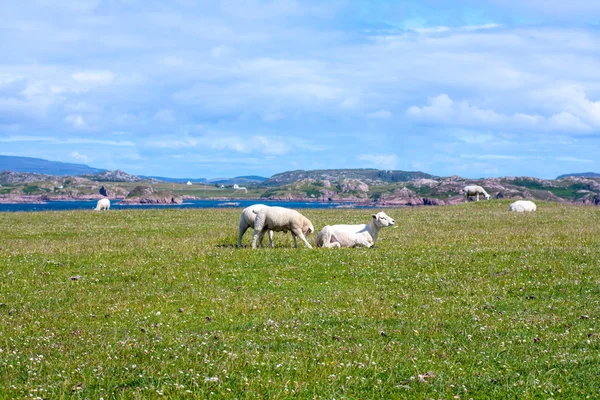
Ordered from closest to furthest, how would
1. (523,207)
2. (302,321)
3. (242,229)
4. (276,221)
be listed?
(302,321) < (276,221) < (242,229) < (523,207)

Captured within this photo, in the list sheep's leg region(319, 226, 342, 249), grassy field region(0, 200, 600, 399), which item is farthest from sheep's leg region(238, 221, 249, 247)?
sheep's leg region(319, 226, 342, 249)

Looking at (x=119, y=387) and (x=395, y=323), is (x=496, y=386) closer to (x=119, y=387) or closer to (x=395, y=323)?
(x=395, y=323)

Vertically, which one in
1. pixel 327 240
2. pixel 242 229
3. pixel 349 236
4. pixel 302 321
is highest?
pixel 242 229

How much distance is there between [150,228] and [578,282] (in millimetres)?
27289

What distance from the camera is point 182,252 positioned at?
24.4m

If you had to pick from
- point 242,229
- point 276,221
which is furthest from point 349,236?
point 242,229

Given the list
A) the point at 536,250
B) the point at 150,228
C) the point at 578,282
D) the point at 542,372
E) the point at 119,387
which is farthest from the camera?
the point at 150,228

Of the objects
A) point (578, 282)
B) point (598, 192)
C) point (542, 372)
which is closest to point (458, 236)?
point (578, 282)

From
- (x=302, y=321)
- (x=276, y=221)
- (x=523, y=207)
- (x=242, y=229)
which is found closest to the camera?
(x=302, y=321)

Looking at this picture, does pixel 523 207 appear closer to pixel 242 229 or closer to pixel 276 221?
pixel 276 221

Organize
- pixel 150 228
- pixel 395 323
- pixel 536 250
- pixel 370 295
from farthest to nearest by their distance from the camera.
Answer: pixel 150 228 < pixel 536 250 < pixel 370 295 < pixel 395 323

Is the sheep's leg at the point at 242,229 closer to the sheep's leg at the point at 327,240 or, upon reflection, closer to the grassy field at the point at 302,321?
the grassy field at the point at 302,321

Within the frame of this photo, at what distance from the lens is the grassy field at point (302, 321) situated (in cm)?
957

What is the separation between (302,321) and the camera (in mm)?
13883
